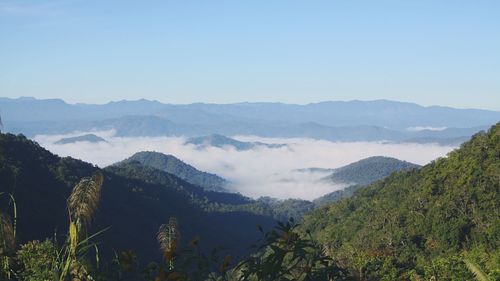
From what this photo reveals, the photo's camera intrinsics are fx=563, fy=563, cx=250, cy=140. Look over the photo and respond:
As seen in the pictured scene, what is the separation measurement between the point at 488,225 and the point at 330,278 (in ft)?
101

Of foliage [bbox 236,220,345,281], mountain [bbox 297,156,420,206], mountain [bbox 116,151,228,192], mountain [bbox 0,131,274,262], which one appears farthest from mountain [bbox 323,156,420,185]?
foliage [bbox 236,220,345,281]

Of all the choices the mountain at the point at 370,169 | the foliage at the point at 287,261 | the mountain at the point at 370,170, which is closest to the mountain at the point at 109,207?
the foliage at the point at 287,261

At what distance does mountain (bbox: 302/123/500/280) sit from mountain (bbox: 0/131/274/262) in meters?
8.88

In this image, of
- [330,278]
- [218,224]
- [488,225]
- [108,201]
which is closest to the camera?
[330,278]

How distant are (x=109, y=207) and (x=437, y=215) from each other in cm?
3308

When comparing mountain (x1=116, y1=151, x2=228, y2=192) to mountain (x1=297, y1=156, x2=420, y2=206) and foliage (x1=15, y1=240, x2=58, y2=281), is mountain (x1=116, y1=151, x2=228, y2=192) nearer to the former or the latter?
mountain (x1=297, y1=156, x2=420, y2=206)

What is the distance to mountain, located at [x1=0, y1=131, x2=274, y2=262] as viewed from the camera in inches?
1647

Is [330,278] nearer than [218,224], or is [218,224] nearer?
[330,278]

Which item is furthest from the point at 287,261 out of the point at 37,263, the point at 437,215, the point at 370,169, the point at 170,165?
the point at 370,169

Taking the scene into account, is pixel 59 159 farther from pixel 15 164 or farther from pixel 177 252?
pixel 177 252

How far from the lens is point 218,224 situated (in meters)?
75.8

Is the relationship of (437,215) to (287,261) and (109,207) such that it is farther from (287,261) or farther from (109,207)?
(287,261)

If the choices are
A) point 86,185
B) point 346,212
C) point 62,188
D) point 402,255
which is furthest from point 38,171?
point 86,185

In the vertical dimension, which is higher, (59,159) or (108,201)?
(59,159)
